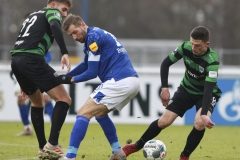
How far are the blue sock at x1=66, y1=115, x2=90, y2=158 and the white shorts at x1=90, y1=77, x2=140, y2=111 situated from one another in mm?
286

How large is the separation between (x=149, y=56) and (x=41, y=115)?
1436 centimetres

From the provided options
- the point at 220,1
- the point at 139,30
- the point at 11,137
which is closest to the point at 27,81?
the point at 11,137

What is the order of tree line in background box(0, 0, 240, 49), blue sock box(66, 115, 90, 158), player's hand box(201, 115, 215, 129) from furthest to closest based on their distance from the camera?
tree line in background box(0, 0, 240, 49), blue sock box(66, 115, 90, 158), player's hand box(201, 115, 215, 129)

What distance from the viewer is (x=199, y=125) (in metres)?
7.85

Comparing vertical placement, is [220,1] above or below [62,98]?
below

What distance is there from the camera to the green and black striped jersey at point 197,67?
7672 mm

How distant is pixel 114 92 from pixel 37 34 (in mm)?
1318

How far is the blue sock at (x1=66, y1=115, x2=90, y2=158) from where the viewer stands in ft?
24.1

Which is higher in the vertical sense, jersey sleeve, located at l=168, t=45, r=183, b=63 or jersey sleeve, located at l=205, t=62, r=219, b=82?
jersey sleeve, located at l=168, t=45, r=183, b=63

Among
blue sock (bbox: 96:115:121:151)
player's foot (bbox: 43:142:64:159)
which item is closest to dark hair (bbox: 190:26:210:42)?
blue sock (bbox: 96:115:121:151)

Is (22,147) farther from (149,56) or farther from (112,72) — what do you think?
(149,56)

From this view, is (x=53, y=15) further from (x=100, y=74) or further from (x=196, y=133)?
(x=196, y=133)

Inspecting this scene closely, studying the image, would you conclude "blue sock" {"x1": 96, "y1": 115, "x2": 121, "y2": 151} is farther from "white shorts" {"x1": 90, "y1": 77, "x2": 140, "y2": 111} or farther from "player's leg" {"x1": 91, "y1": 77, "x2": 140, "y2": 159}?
"white shorts" {"x1": 90, "y1": 77, "x2": 140, "y2": 111}

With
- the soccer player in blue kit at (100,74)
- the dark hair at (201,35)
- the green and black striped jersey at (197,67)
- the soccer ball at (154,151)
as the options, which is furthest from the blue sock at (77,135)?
the dark hair at (201,35)
